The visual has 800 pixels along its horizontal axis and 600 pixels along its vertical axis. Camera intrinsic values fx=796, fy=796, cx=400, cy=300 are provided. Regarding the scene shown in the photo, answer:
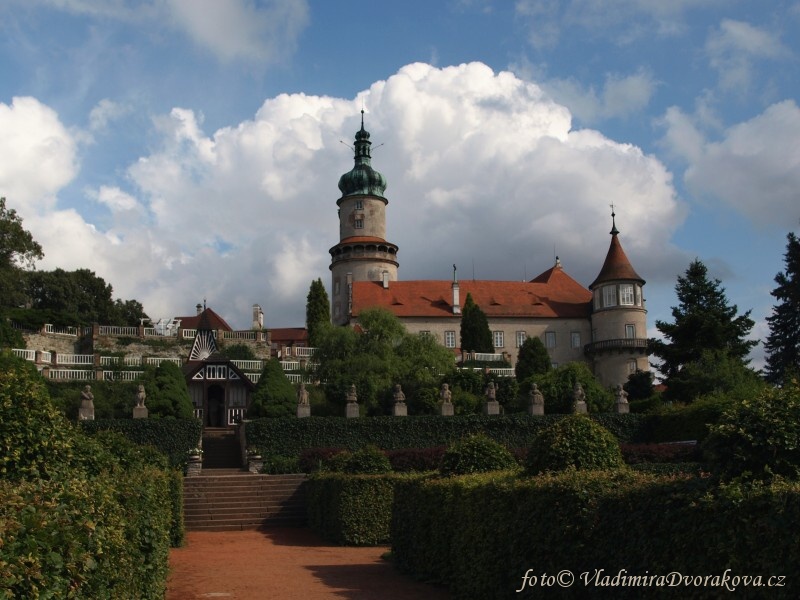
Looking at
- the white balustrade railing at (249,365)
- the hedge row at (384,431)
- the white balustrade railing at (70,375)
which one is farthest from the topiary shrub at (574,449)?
the white balustrade railing at (249,365)

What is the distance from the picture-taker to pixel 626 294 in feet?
237

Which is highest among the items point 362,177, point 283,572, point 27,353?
point 362,177

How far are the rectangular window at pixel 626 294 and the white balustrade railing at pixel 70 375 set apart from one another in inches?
1772

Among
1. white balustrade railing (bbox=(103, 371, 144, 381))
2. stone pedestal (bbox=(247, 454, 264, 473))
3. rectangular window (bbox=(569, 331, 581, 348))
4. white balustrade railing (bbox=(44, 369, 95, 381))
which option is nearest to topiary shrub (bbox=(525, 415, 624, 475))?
stone pedestal (bbox=(247, 454, 264, 473))

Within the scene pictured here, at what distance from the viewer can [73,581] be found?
5406 millimetres

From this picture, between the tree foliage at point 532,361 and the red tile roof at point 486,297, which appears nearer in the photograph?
the tree foliage at point 532,361

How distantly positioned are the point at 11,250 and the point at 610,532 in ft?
198

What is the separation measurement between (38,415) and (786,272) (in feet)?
159

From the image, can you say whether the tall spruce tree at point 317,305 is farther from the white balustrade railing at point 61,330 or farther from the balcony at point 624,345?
the balcony at point 624,345

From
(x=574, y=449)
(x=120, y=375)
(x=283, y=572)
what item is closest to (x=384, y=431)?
(x=283, y=572)

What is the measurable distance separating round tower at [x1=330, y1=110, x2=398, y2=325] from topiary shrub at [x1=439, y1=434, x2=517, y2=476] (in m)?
67.4

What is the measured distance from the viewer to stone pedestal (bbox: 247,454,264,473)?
109ft

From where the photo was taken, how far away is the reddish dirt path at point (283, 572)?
42.0ft

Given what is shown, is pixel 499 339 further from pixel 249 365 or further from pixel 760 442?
pixel 760 442
